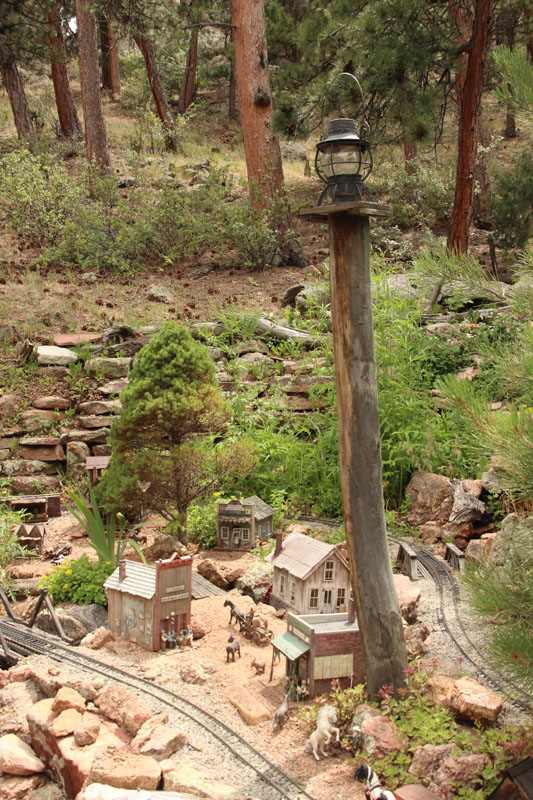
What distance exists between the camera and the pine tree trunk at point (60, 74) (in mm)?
17297

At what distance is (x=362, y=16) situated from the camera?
33.4 feet

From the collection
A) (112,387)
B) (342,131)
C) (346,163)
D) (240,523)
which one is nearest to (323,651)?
(240,523)

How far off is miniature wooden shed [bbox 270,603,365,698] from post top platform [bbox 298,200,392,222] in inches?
92.6

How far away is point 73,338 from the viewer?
10.4 m

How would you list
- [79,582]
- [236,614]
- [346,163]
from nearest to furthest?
[346,163]
[236,614]
[79,582]

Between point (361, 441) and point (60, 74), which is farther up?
point (60, 74)

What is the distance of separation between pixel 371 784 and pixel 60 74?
1884cm

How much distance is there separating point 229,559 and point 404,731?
10.0 feet

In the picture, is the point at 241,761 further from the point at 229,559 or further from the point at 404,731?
the point at 229,559

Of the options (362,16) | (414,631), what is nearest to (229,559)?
(414,631)

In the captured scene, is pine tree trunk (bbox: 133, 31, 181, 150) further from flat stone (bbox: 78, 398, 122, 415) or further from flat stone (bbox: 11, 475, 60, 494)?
flat stone (bbox: 11, 475, 60, 494)

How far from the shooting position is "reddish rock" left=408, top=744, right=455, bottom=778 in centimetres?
361

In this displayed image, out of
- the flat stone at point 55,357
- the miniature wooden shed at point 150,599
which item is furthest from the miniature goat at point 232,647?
the flat stone at point 55,357

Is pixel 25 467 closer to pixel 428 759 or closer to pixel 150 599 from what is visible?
pixel 150 599
